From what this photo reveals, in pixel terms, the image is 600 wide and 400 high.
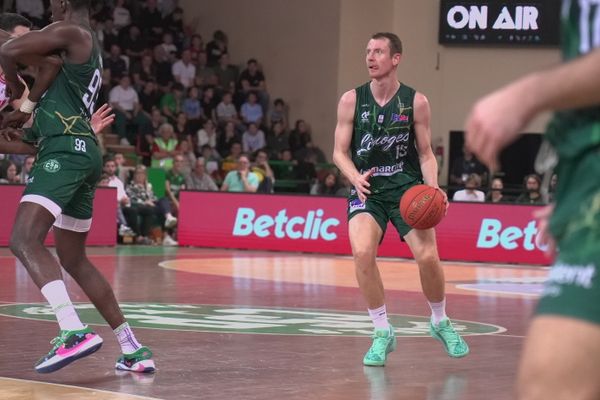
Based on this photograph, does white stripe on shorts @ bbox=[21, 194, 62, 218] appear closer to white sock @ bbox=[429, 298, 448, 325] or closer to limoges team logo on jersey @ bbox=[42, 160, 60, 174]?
limoges team logo on jersey @ bbox=[42, 160, 60, 174]

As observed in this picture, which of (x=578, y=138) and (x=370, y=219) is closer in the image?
(x=578, y=138)

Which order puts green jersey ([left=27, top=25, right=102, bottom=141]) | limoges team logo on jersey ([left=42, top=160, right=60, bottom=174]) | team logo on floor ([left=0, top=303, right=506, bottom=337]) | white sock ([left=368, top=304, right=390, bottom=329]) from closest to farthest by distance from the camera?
limoges team logo on jersey ([left=42, top=160, right=60, bottom=174]) < green jersey ([left=27, top=25, right=102, bottom=141]) < white sock ([left=368, top=304, right=390, bottom=329]) < team logo on floor ([left=0, top=303, right=506, bottom=337])

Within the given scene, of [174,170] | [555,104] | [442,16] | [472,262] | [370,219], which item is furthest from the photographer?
[442,16]

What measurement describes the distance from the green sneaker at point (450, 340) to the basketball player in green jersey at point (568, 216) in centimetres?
541

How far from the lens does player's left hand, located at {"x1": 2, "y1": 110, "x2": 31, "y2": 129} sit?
7480mm

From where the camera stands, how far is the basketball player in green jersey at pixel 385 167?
8438mm

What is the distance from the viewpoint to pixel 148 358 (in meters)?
7.55

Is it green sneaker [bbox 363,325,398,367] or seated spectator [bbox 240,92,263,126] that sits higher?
seated spectator [bbox 240,92,263,126]

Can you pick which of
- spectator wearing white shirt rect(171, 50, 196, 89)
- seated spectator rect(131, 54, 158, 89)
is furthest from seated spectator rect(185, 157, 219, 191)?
spectator wearing white shirt rect(171, 50, 196, 89)

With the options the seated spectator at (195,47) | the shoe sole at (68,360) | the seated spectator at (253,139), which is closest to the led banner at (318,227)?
the seated spectator at (253,139)

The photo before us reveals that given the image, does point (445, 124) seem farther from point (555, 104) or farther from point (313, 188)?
point (555, 104)

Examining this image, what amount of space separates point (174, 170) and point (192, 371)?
16.5 meters

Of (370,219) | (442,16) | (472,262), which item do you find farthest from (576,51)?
(442,16)

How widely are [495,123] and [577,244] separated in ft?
1.30
